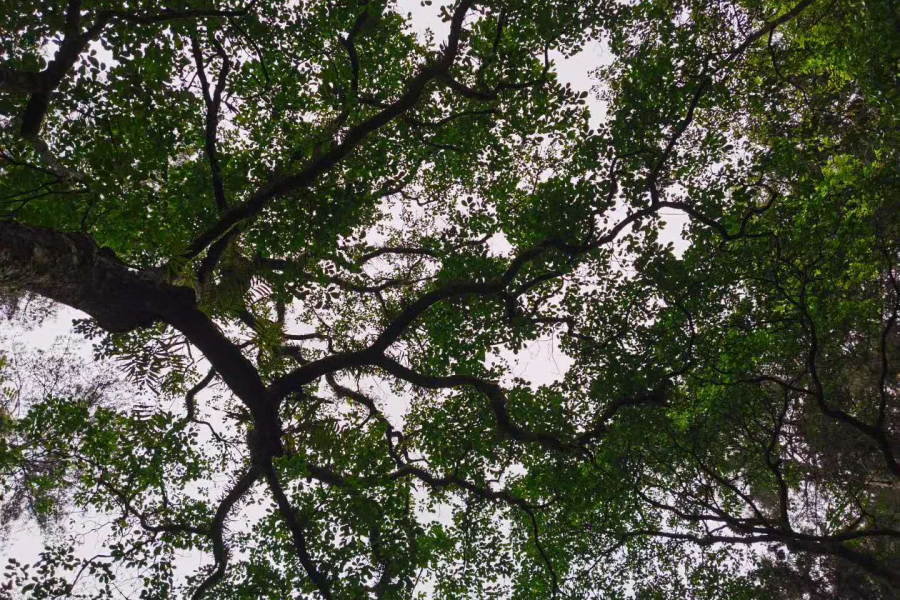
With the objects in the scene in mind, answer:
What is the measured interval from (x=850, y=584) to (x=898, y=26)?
1070 centimetres

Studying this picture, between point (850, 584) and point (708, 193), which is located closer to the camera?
point (708, 193)

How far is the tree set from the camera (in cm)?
746

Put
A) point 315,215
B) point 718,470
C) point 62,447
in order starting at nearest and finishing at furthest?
point 315,215 → point 62,447 → point 718,470

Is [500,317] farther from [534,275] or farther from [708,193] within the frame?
[708,193]

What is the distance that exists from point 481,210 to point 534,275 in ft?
8.66

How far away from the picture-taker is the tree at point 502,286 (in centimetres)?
746

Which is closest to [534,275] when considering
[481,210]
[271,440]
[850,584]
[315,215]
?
[481,210]

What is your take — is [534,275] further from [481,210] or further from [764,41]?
[764,41]

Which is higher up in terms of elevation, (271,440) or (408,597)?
(271,440)

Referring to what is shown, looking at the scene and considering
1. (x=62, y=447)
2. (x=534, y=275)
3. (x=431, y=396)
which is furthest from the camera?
(x=431, y=396)

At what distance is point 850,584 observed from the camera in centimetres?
946

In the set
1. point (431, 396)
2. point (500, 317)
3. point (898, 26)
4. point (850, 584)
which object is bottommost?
point (850, 584)

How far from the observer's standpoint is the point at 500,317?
31.8 ft

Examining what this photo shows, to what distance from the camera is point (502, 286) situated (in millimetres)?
8648
